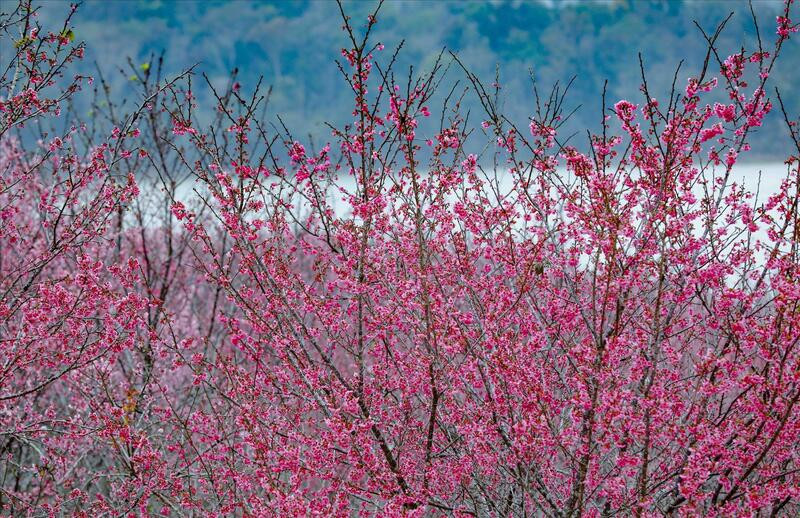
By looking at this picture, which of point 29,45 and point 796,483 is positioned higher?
point 29,45

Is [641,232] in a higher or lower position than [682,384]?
higher

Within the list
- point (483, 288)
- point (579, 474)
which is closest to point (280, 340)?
point (483, 288)

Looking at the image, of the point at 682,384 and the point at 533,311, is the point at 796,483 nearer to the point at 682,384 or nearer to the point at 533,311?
the point at 682,384

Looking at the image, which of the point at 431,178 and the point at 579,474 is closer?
the point at 579,474

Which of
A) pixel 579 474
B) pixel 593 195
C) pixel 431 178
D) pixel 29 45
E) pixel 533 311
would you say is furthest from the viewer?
pixel 431 178

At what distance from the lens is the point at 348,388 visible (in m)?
5.23

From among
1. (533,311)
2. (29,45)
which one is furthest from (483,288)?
(29,45)

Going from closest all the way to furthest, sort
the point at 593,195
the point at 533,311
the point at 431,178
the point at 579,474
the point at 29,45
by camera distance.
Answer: the point at 593,195
the point at 579,474
the point at 533,311
the point at 29,45
the point at 431,178

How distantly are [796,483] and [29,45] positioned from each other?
672cm

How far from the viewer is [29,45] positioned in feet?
16.9

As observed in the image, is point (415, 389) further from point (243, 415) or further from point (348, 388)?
point (243, 415)

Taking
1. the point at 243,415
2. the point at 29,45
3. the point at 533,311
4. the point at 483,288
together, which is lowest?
the point at 243,415

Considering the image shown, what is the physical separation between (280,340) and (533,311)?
78.1 inches

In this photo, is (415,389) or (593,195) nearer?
(593,195)
